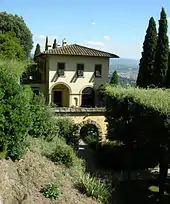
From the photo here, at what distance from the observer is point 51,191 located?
33.2 feet

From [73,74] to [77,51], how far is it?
2523 millimetres

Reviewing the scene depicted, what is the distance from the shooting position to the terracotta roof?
111 feet

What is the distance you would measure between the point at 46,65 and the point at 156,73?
1212 centimetres

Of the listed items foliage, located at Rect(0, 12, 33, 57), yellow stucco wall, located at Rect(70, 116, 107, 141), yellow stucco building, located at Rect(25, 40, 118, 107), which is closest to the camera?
yellow stucco wall, located at Rect(70, 116, 107, 141)

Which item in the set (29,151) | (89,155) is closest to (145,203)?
(29,151)

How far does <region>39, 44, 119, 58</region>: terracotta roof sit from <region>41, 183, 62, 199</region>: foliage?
24367 millimetres

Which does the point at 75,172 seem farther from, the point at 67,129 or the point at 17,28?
the point at 17,28

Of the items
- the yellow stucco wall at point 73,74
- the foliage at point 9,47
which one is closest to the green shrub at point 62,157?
the foliage at point 9,47

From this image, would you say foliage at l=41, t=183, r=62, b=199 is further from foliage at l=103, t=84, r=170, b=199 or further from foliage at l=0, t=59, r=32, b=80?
foliage at l=0, t=59, r=32, b=80

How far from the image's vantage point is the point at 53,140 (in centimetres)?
1625

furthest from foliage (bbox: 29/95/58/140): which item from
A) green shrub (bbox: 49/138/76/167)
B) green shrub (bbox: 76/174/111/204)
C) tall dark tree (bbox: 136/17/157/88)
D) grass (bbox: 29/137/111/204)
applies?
tall dark tree (bbox: 136/17/157/88)

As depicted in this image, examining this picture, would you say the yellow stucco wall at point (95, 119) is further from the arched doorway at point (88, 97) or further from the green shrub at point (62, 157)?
the arched doorway at point (88, 97)

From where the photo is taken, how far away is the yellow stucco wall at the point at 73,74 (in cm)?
3422

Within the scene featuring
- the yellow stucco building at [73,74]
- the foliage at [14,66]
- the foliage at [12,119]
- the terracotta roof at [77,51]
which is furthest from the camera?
the yellow stucco building at [73,74]
